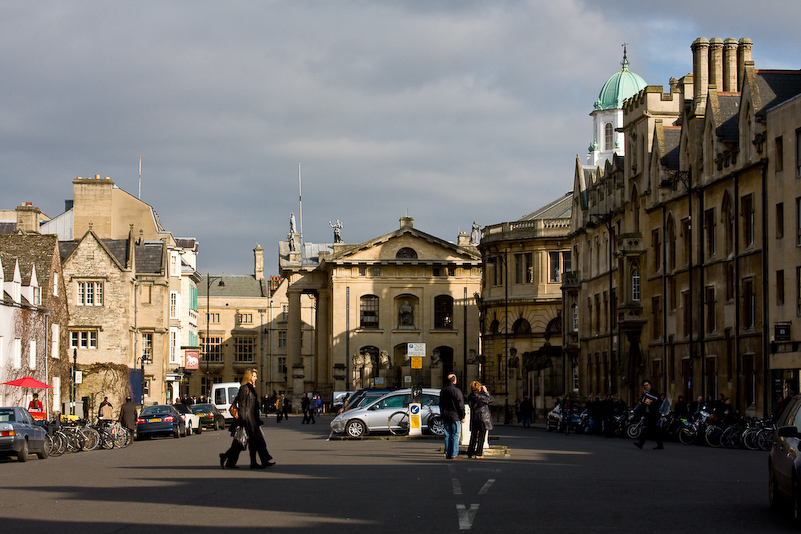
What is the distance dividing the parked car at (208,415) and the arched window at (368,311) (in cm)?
3885

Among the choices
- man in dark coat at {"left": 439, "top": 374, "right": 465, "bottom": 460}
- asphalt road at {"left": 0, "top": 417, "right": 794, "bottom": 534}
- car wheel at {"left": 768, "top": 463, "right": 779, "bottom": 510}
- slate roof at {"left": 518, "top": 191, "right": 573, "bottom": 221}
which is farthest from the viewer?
slate roof at {"left": 518, "top": 191, "right": 573, "bottom": 221}

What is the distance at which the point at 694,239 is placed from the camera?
156 feet

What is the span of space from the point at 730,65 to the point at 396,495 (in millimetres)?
40346

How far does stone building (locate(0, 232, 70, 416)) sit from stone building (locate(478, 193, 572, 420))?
3528cm

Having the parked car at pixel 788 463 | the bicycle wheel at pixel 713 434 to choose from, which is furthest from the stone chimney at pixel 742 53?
the parked car at pixel 788 463

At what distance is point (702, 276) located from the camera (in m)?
46.4

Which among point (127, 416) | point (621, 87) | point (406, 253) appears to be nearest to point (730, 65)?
point (127, 416)

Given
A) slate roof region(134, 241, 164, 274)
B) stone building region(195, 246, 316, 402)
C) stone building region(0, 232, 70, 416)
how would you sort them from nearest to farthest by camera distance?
1. stone building region(0, 232, 70, 416)
2. slate roof region(134, 241, 164, 274)
3. stone building region(195, 246, 316, 402)

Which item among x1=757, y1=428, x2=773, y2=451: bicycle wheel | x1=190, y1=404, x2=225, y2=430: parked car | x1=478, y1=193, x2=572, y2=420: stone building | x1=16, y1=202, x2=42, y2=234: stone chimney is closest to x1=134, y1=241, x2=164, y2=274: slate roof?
x1=16, y1=202, x2=42, y2=234: stone chimney

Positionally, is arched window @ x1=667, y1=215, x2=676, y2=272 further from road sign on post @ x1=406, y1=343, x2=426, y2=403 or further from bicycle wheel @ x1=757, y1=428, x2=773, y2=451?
bicycle wheel @ x1=757, y1=428, x2=773, y2=451

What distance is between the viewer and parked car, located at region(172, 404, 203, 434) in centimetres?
4816

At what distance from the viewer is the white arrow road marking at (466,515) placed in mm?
12411

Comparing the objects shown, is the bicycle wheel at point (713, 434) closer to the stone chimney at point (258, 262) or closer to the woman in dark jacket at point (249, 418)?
the woman in dark jacket at point (249, 418)

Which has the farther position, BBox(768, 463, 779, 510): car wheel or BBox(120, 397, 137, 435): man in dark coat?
BBox(120, 397, 137, 435): man in dark coat
